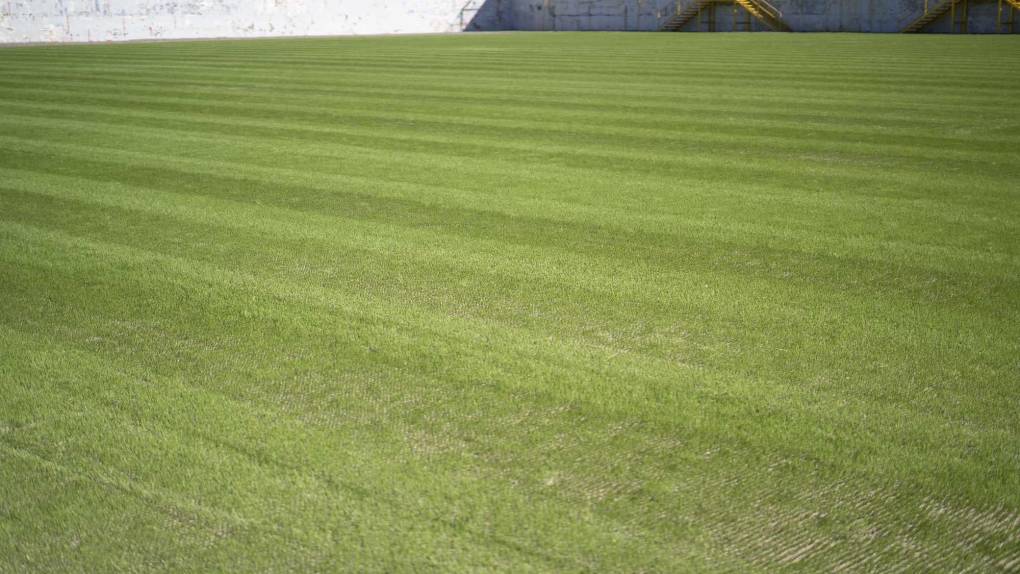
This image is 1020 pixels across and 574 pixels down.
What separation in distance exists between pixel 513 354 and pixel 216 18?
29.8 m

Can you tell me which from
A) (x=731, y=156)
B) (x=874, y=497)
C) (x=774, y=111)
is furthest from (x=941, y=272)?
(x=774, y=111)

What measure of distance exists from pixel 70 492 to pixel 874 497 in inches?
76.6

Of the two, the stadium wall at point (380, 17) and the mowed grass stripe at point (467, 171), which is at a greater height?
the stadium wall at point (380, 17)

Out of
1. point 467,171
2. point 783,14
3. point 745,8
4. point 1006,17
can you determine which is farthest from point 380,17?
point 467,171

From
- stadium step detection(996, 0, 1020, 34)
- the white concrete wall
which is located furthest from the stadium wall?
stadium step detection(996, 0, 1020, 34)

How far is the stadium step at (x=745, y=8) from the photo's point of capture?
3209 cm

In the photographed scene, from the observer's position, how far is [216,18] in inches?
1200

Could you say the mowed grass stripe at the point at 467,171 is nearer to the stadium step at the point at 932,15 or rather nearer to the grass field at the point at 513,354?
the grass field at the point at 513,354

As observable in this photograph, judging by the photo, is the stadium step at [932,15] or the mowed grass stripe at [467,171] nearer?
the mowed grass stripe at [467,171]

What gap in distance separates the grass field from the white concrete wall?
68.6ft

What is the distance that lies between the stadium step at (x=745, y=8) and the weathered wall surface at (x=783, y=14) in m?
0.26

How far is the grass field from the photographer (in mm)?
2277

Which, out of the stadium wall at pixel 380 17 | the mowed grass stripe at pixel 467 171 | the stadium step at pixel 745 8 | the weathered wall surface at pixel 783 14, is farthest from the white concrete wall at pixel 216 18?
the mowed grass stripe at pixel 467 171

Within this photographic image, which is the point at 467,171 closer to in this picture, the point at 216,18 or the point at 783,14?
the point at 216,18
